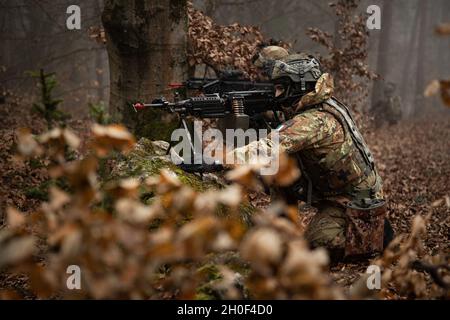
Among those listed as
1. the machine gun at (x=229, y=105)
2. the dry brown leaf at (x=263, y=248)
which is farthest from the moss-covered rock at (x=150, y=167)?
the dry brown leaf at (x=263, y=248)

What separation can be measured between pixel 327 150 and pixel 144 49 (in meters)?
2.87

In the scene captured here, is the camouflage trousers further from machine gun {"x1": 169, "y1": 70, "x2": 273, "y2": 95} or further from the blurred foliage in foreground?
the blurred foliage in foreground

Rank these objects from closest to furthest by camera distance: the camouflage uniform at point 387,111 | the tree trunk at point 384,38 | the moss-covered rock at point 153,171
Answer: the moss-covered rock at point 153,171
the camouflage uniform at point 387,111
the tree trunk at point 384,38

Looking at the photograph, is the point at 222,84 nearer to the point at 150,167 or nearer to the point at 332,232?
the point at 150,167

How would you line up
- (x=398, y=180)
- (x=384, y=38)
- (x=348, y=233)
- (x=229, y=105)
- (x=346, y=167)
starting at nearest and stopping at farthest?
(x=348, y=233)
(x=346, y=167)
(x=229, y=105)
(x=398, y=180)
(x=384, y=38)

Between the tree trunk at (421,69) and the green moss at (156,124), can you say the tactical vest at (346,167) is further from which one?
the tree trunk at (421,69)

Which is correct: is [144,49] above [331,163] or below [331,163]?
above

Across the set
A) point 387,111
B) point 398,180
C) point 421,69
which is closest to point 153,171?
point 398,180

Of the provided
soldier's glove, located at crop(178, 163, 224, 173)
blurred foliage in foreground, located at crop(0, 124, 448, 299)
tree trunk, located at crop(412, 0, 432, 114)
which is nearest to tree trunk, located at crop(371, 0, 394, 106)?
tree trunk, located at crop(412, 0, 432, 114)

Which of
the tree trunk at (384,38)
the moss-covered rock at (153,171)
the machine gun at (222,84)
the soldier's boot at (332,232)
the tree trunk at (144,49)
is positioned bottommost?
the soldier's boot at (332,232)

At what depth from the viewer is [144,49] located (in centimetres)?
621

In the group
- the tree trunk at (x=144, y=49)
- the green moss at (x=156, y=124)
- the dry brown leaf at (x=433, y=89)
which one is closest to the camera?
the dry brown leaf at (x=433, y=89)

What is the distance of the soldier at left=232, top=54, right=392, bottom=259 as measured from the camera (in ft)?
16.0

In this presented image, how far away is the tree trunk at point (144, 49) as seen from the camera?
6.09 m
